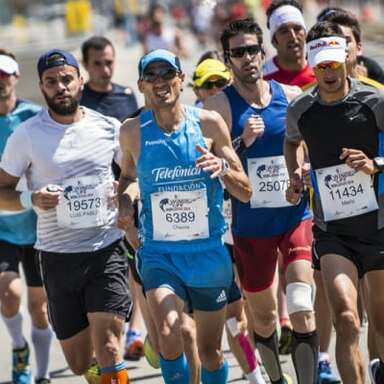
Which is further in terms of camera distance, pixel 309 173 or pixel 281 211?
pixel 281 211

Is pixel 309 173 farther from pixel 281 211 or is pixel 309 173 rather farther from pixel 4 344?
pixel 4 344

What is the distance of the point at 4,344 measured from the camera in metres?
10.7

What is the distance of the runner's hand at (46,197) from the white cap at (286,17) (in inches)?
102

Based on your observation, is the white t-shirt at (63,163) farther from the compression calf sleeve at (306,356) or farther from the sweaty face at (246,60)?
the compression calf sleeve at (306,356)

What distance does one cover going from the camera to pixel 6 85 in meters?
9.26

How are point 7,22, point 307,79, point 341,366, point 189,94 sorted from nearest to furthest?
point 341,366 → point 307,79 → point 189,94 → point 7,22

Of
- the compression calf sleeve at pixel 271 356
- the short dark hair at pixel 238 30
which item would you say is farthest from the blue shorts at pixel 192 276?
the short dark hair at pixel 238 30

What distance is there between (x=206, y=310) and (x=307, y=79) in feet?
8.54

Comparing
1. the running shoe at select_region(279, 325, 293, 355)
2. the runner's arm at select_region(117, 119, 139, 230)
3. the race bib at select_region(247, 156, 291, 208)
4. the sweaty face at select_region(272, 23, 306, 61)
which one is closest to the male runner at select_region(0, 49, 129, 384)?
the runner's arm at select_region(117, 119, 139, 230)

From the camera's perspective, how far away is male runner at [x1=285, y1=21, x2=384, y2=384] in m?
7.23

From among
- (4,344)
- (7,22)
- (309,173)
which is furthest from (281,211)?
(7,22)

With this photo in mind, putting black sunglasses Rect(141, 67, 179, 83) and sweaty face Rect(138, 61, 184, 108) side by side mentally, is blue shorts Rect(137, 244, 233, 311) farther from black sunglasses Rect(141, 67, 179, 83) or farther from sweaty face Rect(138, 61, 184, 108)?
black sunglasses Rect(141, 67, 179, 83)

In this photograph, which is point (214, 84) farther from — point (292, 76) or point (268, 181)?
point (268, 181)

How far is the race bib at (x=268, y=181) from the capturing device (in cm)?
815
